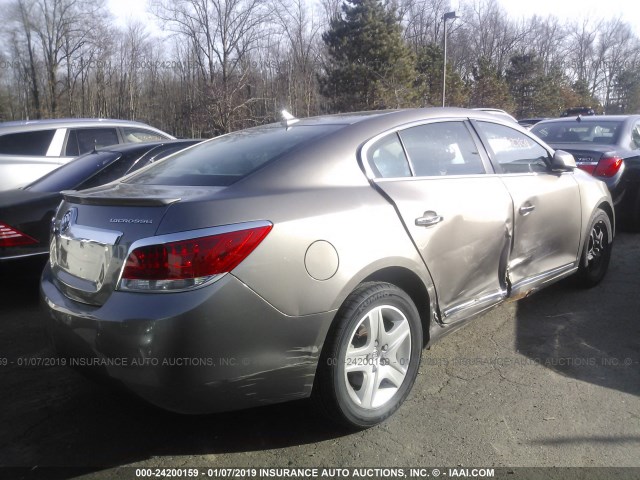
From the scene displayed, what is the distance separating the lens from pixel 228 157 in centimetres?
303

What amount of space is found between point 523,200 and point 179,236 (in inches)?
95.4

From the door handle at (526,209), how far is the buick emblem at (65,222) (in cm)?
269

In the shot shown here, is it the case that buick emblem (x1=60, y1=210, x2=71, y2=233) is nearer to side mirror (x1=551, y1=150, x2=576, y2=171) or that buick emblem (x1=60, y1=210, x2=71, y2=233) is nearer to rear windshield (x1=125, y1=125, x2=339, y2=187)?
rear windshield (x1=125, y1=125, x2=339, y2=187)

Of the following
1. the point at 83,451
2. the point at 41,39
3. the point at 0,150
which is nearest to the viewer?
the point at 83,451

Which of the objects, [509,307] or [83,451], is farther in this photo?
[509,307]

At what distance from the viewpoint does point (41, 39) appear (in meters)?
42.4

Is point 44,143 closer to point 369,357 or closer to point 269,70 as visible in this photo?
point 369,357

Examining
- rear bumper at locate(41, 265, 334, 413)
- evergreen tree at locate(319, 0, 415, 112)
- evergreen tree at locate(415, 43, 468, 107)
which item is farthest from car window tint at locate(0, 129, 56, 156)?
evergreen tree at locate(415, 43, 468, 107)

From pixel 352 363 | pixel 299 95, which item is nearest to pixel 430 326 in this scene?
pixel 352 363

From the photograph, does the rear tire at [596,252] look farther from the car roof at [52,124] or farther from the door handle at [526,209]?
the car roof at [52,124]

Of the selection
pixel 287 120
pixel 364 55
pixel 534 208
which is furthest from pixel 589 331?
pixel 364 55

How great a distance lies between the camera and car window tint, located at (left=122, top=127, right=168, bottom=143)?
7745 mm

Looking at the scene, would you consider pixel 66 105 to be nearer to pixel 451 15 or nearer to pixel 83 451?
pixel 451 15

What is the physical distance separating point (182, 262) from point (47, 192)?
3383 mm
